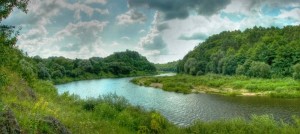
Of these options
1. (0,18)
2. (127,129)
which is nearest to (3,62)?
(0,18)

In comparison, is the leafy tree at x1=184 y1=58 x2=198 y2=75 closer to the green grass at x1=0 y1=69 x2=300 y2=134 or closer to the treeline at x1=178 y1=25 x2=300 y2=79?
the treeline at x1=178 y1=25 x2=300 y2=79

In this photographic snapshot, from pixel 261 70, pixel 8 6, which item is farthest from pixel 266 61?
pixel 8 6

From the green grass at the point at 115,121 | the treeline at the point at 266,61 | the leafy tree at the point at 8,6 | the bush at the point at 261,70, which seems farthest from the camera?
the treeline at the point at 266,61

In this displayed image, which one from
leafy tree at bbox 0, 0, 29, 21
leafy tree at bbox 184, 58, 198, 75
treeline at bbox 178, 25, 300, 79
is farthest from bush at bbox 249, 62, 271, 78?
leafy tree at bbox 0, 0, 29, 21

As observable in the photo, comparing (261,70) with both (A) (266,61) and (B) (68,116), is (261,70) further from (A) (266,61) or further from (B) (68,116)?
(B) (68,116)

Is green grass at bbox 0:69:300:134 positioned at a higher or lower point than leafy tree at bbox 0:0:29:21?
lower

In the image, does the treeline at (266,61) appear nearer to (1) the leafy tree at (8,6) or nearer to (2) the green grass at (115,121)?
(2) the green grass at (115,121)

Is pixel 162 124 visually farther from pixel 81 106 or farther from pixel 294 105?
pixel 294 105

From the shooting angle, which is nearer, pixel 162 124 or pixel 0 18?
pixel 0 18

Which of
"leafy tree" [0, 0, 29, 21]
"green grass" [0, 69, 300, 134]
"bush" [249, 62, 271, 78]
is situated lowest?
"green grass" [0, 69, 300, 134]

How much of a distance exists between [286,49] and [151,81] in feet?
161

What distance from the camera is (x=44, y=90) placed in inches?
1667

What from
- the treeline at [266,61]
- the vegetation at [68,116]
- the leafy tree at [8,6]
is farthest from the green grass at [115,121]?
the treeline at [266,61]

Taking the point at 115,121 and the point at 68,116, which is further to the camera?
the point at 115,121
